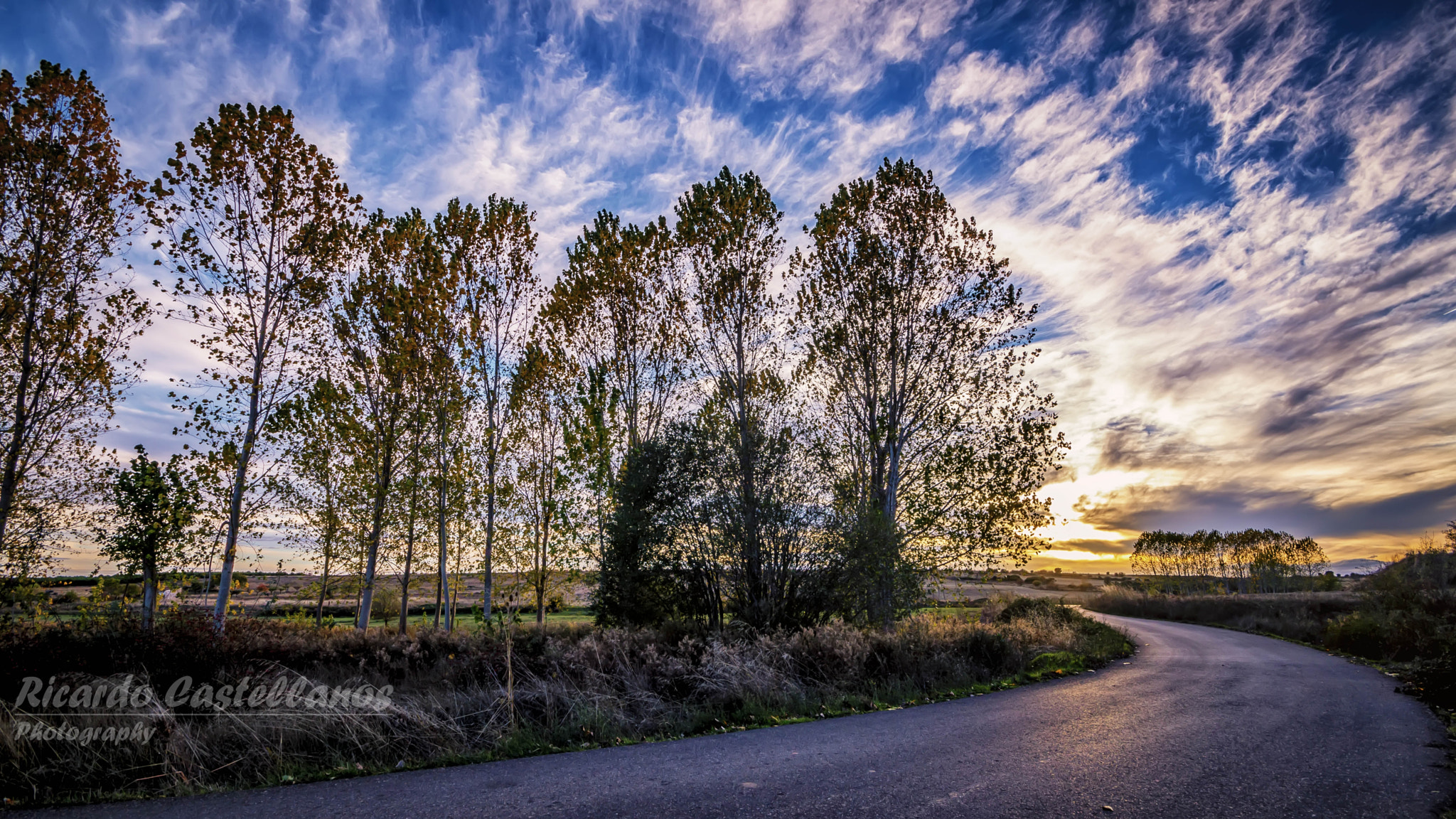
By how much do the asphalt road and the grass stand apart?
2.41 feet

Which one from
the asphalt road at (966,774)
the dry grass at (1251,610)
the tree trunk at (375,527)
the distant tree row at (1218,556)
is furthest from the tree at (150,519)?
the distant tree row at (1218,556)

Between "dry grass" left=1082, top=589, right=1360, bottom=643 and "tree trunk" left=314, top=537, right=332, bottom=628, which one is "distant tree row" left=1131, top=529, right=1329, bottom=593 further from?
"tree trunk" left=314, top=537, right=332, bottom=628

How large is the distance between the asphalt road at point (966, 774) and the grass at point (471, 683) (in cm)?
74

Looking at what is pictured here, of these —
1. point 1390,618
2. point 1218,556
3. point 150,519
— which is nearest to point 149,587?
point 150,519

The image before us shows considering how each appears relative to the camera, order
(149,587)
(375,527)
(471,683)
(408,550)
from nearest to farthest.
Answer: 1. (471,683)
2. (149,587)
3. (375,527)
4. (408,550)

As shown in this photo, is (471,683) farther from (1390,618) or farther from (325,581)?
(1390,618)

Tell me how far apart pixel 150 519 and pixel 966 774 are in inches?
800

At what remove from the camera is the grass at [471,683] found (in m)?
6.30

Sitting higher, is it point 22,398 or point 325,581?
point 22,398

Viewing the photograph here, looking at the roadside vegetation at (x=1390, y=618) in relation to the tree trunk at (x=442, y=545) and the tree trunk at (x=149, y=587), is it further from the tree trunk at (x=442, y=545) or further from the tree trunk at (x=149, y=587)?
the tree trunk at (x=149, y=587)

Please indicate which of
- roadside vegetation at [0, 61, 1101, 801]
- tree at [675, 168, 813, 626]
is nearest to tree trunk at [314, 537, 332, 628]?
roadside vegetation at [0, 61, 1101, 801]

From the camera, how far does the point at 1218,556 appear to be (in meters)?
95.4

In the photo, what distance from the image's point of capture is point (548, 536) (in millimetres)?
21766

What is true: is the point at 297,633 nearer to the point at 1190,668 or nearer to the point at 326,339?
the point at 326,339
